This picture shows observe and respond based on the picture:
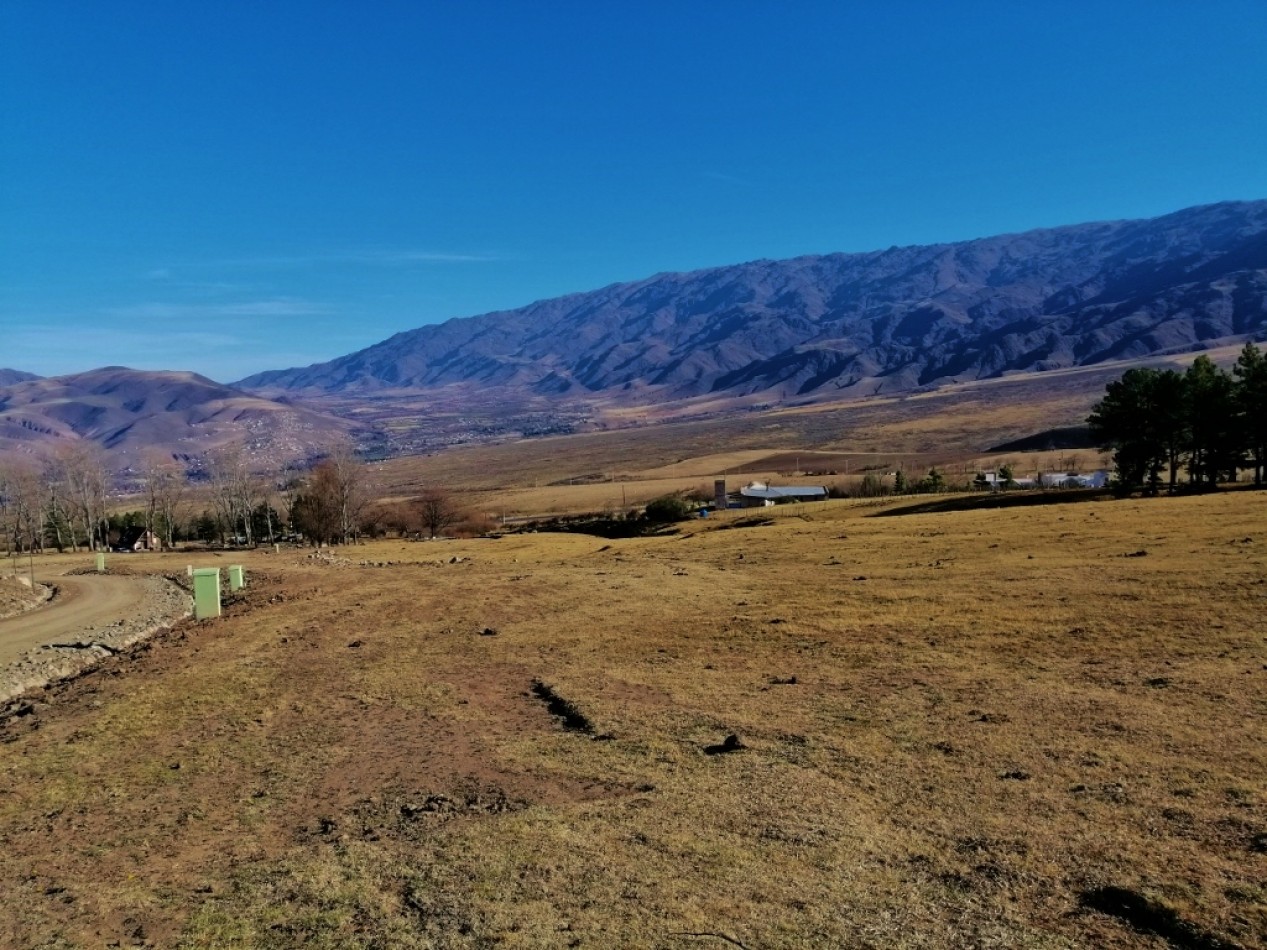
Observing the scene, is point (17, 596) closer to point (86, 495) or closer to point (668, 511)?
point (668, 511)

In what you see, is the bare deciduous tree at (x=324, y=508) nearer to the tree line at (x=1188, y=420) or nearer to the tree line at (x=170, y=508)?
the tree line at (x=170, y=508)

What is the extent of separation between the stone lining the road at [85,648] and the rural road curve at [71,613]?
0.53m

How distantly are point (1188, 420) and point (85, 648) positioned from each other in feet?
205

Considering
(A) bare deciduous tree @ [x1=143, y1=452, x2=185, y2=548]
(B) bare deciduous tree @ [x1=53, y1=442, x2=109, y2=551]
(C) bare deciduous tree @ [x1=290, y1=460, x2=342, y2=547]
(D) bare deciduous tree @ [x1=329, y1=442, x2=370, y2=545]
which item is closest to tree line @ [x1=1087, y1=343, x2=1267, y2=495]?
A: (D) bare deciduous tree @ [x1=329, y1=442, x2=370, y2=545]

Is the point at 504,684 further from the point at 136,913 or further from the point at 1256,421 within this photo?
the point at 1256,421

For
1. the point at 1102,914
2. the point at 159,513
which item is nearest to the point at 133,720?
the point at 1102,914

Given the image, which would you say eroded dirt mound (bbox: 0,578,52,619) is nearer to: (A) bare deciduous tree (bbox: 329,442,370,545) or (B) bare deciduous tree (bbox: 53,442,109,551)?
(A) bare deciduous tree (bbox: 329,442,370,545)

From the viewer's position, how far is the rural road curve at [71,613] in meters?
28.2

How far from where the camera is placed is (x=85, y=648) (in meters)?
26.0

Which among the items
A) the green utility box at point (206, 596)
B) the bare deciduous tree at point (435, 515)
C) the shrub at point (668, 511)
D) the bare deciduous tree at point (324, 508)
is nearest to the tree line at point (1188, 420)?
the shrub at point (668, 511)

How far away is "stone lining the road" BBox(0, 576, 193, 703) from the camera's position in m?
21.3

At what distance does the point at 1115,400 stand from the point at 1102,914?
60.3 meters

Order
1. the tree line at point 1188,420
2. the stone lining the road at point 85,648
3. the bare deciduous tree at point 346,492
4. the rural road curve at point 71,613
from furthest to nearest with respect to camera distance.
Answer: the bare deciduous tree at point 346,492, the tree line at point 1188,420, the rural road curve at point 71,613, the stone lining the road at point 85,648

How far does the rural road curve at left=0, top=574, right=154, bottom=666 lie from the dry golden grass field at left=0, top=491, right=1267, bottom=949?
285 inches
